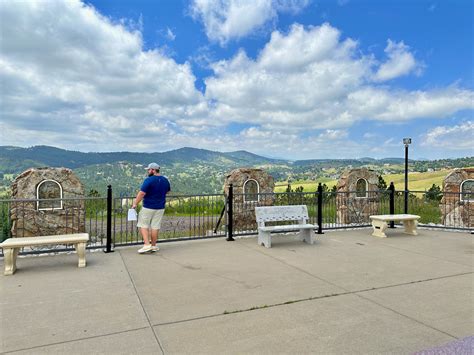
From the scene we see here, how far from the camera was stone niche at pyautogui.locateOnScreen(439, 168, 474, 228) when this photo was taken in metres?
13.4

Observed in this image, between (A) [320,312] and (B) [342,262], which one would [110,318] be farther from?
(B) [342,262]

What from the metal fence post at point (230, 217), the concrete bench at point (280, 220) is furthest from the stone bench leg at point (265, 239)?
the metal fence post at point (230, 217)

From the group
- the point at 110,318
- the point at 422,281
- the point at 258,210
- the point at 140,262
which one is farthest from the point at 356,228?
the point at 110,318

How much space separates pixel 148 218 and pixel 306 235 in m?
3.87

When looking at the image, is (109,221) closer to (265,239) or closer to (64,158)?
(265,239)

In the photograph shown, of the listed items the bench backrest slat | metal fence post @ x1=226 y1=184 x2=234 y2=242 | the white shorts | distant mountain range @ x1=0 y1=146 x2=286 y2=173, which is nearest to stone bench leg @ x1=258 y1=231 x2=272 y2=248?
the bench backrest slat

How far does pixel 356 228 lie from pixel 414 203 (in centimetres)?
307

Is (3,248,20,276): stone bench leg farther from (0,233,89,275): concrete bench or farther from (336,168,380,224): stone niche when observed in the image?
(336,168,380,224): stone niche

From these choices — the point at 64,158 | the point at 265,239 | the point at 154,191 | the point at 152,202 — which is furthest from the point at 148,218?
the point at 64,158

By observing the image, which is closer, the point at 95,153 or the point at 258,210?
the point at 258,210

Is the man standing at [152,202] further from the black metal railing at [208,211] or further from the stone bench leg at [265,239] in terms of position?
the stone bench leg at [265,239]

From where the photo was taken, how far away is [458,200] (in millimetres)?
13742

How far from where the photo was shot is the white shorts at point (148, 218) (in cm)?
744

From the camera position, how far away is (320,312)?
4.18 m
